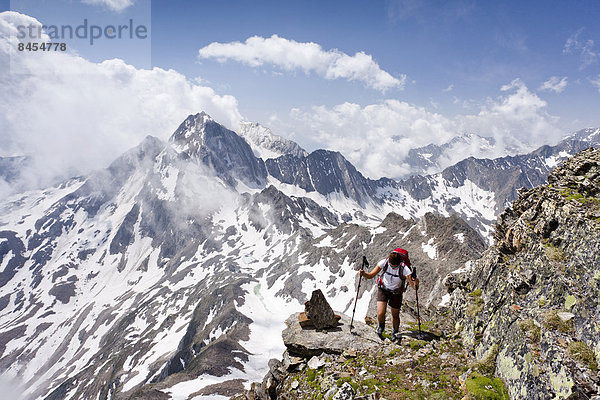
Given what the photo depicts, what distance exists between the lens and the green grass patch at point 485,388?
9203mm

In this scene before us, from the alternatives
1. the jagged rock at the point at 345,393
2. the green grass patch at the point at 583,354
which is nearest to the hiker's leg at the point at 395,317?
the jagged rock at the point at 345,393

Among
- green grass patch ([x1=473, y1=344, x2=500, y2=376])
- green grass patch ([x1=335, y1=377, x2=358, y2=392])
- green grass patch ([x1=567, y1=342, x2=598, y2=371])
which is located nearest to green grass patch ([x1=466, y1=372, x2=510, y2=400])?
green grass patch ([x1=473, y1=344, x2=500, y2=376])

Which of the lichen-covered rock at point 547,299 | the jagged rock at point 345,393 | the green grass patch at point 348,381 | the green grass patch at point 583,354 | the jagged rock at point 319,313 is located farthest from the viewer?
the jagged rock at point 319,313

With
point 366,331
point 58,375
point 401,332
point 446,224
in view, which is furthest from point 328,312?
point 58,375

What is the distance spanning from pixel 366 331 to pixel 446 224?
103 meters

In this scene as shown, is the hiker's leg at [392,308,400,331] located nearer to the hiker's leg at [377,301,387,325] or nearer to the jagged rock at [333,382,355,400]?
the hiker's leg at [377,301,387,325]

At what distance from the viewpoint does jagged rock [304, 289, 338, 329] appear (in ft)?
58.5

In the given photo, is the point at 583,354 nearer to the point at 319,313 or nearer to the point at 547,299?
the point at 547,299

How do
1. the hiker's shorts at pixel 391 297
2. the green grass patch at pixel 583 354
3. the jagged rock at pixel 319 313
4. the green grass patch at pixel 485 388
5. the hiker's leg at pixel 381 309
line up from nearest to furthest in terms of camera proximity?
the green grass patch at pixel 583 354, the green grass patch at pixel 485 388, the hiker's shorts at pixel 391 297, the hiker's leg at pixel 381 309, the jagged rock at pixel 319 313

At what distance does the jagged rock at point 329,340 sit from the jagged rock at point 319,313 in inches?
18.2

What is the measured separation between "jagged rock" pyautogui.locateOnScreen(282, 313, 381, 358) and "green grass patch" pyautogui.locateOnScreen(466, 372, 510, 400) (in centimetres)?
551

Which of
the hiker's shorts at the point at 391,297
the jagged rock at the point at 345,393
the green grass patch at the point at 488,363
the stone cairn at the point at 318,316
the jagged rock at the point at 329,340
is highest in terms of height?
the hiker's shorts at the point at 391,297

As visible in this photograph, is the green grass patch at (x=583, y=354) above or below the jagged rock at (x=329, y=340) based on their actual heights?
above

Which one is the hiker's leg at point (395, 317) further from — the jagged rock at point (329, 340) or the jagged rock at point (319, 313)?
the jagged rock at point (319, 313)
